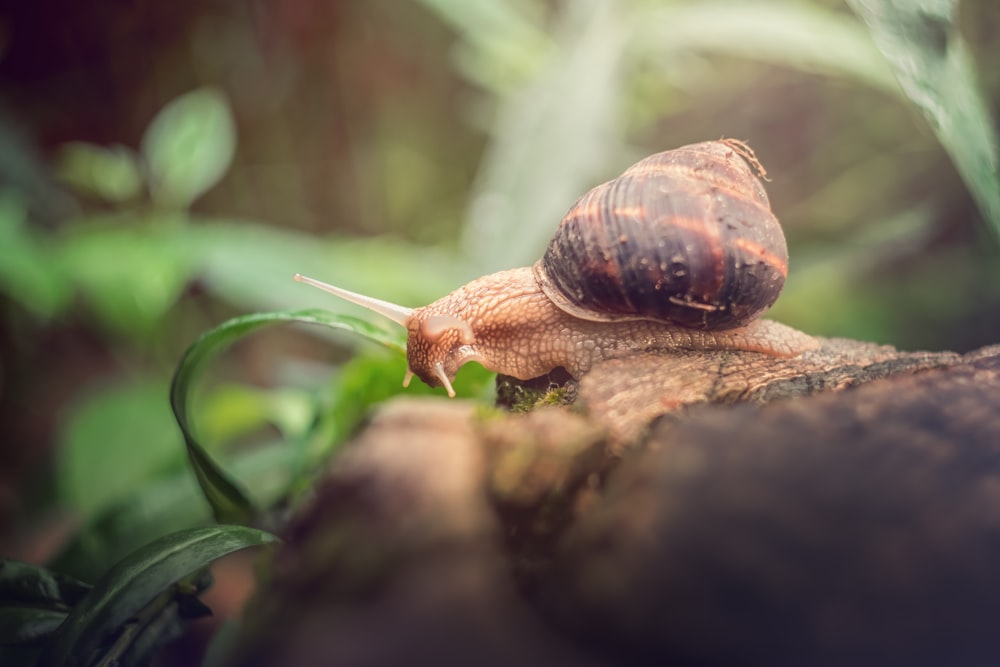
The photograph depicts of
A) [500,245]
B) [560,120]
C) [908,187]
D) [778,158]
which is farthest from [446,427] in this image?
[908,187]

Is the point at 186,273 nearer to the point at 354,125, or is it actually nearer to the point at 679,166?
the point at 679,166

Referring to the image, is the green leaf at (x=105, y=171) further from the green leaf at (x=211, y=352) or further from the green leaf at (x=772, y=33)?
the green leaf at (x=772, y=33)

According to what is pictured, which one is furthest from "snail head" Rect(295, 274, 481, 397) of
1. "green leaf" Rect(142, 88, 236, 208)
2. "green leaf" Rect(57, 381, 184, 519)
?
"green leaf" Rect(142, 88, 236, 208)

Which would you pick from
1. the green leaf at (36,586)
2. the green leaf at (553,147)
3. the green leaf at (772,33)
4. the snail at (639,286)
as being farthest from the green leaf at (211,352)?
the green leaf at (772,33)

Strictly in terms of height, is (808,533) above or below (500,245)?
above

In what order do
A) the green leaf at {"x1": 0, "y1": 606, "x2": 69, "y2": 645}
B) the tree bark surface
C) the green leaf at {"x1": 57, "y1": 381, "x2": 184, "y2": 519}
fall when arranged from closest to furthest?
the tree bark surface
the green leaf at {"x1": 0, "y1": 606, "x2": 69, "y2": 645}
the green leaf at {"x1": 57, "y1": 381, "x2": 184, "y2": 519}

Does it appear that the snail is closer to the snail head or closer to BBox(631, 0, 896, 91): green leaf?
the snail head

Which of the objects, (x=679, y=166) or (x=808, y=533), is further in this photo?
(x=679, y=166)
